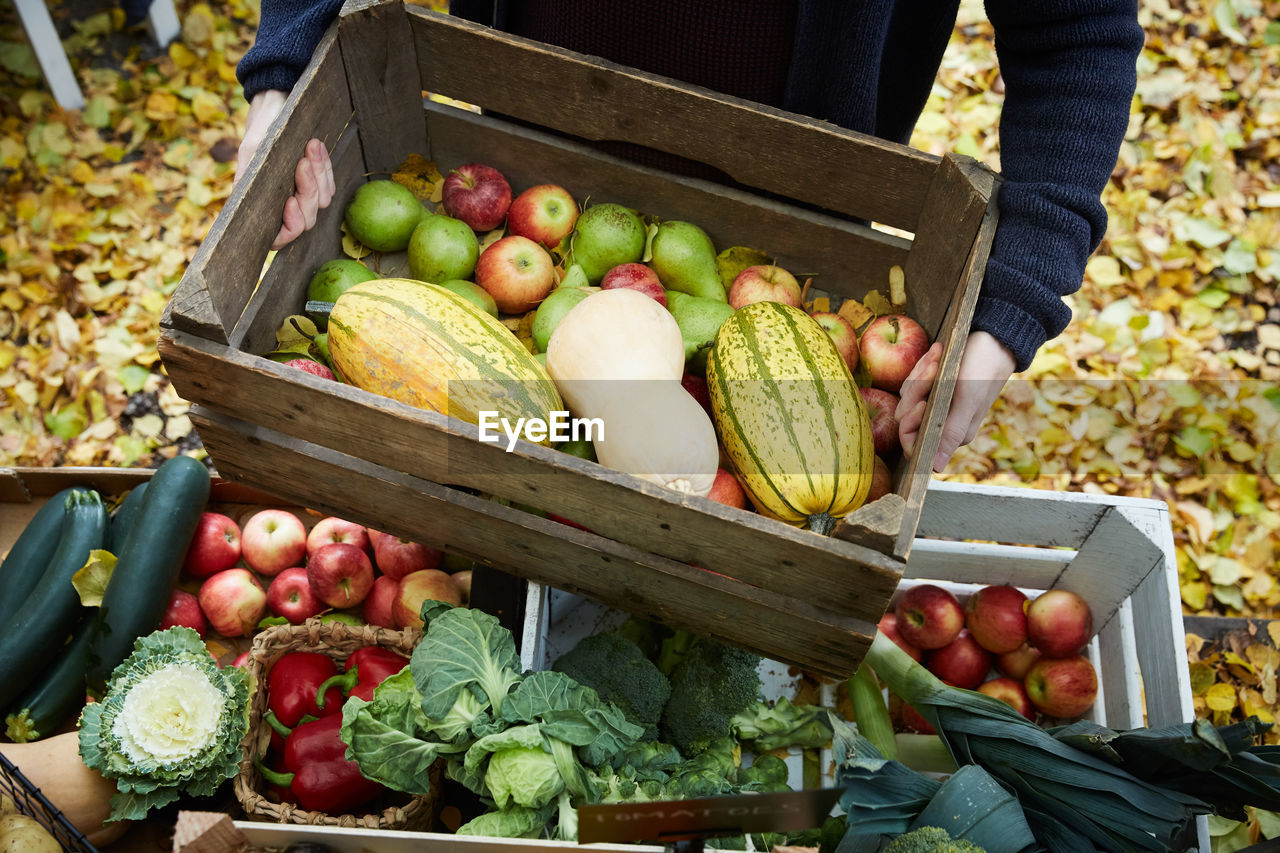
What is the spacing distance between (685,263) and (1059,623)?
1.10 metres

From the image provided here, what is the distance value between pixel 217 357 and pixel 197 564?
85 cm

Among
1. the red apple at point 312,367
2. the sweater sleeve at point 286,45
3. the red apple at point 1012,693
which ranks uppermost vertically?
the sweater sleeve at point 286,45

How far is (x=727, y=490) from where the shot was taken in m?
1.52

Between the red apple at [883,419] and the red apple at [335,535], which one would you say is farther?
the red apple at [335,535]

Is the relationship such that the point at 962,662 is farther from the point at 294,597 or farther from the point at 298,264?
the point at 298,264

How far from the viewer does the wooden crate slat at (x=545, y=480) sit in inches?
50.1

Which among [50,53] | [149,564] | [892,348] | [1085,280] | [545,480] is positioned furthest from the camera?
[50,53]

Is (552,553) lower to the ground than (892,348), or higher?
lower

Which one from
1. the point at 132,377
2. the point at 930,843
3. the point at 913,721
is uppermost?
the point at 930,843

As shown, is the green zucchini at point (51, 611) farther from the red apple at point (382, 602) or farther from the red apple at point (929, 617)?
the red apple at point (929, 617)

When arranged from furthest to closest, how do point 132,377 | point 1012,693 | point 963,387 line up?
1. point 132,377
2. point 1012,693
3. point 963,387

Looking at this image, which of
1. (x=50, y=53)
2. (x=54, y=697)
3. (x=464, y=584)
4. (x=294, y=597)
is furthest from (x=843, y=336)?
(x=50, y=53)

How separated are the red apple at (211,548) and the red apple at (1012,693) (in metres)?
1.74

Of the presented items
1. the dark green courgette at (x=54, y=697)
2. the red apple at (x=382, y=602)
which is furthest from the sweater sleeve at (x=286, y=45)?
the dark green courgette at (x=54, y=697)
